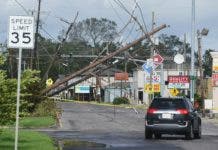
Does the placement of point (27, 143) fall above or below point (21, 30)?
below

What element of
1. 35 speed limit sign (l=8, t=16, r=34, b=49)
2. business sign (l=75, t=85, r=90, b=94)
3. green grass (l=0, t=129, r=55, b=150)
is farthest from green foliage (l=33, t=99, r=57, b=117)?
business sign (l=75, t=85, r=90, b=94)

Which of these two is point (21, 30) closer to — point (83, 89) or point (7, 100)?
point (7, 100)

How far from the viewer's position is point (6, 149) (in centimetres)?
1828

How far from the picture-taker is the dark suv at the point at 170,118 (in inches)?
1048

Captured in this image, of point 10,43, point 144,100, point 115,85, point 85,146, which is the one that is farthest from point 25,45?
point 115,85

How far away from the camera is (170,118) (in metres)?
26.7

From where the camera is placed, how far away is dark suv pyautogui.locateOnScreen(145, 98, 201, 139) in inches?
1048

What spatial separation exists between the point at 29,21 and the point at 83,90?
339 ft

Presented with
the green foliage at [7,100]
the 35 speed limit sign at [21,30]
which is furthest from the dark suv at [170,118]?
the 35 speed limit sign at [21,30]

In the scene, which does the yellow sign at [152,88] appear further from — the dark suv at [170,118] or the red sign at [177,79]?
the dark suv at [170,118]

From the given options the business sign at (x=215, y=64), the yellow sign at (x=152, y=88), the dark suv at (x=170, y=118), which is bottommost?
the dark suv at (x=170, y=118)

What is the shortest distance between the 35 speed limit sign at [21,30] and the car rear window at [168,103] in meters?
12.0

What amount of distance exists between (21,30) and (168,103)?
Result: 12291mm

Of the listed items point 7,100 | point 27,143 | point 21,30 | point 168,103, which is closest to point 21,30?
point 21,30
